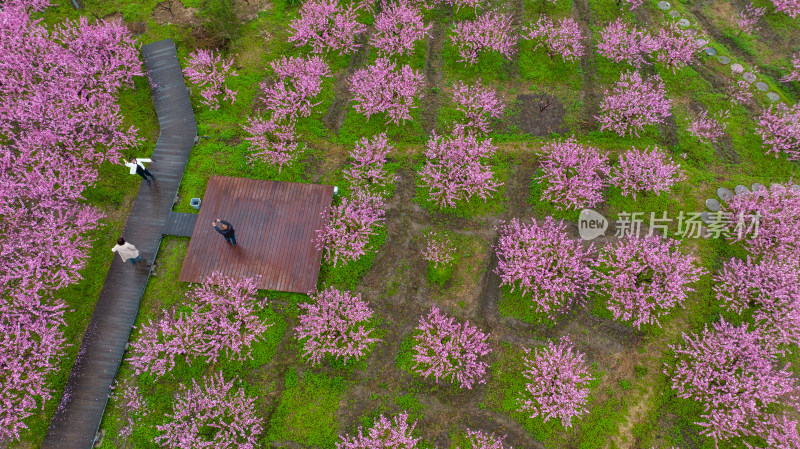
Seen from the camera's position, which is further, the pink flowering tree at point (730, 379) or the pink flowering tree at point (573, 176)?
the pink flowering tree at point (573, 176)

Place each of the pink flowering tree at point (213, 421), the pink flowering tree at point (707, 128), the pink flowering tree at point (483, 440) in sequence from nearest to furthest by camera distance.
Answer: the pink flowering tree at point (483, 440), the pink flowering tree at point (213, 421), the pink flowering tree at point (707, 128)

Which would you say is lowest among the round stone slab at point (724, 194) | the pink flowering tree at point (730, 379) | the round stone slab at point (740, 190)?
the pink flowering tree at point (730, 379)

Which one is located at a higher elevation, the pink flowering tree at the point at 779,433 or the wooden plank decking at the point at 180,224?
the wooden plank decking at the point at 180,224

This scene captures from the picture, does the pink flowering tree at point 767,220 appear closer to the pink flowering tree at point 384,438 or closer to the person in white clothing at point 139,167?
the pink flowering tree at point 384,438

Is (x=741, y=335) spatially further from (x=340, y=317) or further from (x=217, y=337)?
(x=217, y=337)

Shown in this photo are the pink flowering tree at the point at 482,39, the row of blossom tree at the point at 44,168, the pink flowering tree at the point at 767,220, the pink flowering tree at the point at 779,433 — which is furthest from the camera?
the pink flowering tree at the point at 482,39

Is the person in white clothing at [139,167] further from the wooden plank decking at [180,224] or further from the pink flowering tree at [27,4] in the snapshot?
the pink flowering tree at [27,4]

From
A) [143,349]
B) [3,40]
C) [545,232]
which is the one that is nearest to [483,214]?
[545,232]

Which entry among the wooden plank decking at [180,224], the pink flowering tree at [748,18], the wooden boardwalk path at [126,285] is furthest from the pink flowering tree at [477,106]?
the pink flowering tree at [748,18]
